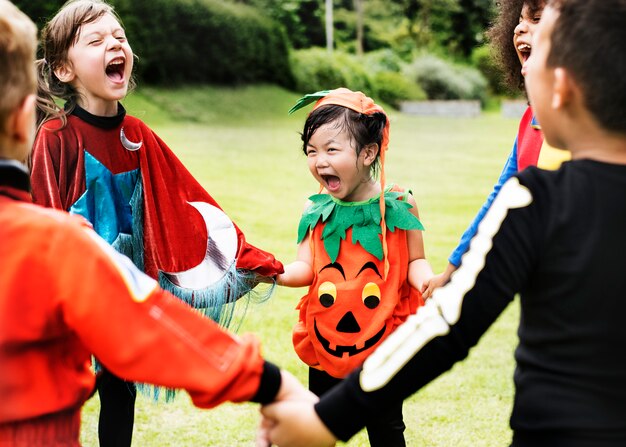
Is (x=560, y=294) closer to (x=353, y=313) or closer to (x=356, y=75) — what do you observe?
(x=353, y=313)

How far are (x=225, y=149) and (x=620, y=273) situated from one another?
46.6 feet

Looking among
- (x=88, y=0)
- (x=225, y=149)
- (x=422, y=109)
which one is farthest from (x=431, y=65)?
(x=88, y=0)

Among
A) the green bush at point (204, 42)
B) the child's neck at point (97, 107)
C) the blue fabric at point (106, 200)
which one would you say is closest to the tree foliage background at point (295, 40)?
the green bush at point (204, 42)

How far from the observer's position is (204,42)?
899 inches

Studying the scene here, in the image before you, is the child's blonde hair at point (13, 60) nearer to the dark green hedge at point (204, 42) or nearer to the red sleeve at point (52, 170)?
the red sleeve at point (52, 170)

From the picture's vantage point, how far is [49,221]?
1.54m

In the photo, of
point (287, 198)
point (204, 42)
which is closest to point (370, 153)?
point (287, 198)

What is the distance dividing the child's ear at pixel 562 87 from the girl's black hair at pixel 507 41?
1.73 meters

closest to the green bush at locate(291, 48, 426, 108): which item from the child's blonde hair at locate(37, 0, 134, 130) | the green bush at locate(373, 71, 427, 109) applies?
the green bush at locate(373, 71, 427, 109)

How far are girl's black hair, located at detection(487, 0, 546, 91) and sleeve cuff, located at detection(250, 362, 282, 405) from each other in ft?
6.77

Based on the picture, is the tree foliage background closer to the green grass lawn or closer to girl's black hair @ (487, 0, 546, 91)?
the green grass lawn

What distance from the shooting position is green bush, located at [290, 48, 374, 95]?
25219 mm

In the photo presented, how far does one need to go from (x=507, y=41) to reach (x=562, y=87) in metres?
1.95

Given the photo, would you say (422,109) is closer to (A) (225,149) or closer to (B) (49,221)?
(A) (225,149)
